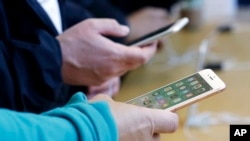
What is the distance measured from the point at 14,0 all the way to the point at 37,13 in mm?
40

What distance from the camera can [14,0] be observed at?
886 mm

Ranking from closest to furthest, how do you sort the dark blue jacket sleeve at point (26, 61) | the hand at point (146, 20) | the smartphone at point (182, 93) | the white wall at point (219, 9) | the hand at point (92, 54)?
the smartphone at point (182, 93), the dark blue jacket sleeve at point (26, 61), the hand at point (92, 54), the hand at point (146, 20), the white wall at point (219, 9)

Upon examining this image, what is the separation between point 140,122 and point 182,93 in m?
0.10

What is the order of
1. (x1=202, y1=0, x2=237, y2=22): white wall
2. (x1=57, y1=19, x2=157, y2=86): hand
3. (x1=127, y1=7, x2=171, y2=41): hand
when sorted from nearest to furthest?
(x1=57, y1=19, x2=157, y2=86): hand → (x1=127, y1=7, x2=171, y2=41): hand → (x1=202, y1=0, x2=237, y2=22): white wall

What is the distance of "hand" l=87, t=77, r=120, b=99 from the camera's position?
3.54 feet

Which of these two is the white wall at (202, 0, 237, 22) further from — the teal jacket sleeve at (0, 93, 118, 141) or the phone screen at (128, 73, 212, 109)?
the teal jacket sleeve at (0, 93, 118, 141)

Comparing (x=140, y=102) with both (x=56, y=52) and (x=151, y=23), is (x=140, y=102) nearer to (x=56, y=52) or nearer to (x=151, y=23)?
(x=56, y=52)

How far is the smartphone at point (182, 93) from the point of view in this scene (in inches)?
29.0

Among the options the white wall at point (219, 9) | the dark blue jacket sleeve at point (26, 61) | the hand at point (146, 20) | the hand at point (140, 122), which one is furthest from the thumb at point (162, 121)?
the white wall at point (219, 9)

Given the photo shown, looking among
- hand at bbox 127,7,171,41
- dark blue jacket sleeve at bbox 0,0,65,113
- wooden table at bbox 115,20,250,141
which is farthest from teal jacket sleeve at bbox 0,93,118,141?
hand at bbox 127,7,171,41

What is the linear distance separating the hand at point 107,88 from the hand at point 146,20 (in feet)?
0.87

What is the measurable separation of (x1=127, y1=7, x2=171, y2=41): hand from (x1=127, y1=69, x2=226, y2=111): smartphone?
600 mm

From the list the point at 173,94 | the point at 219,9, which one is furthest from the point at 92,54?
the point at 219,9

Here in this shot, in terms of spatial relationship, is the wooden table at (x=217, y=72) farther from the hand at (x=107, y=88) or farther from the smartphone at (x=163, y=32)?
the smartphone at (x=163, y=32)
